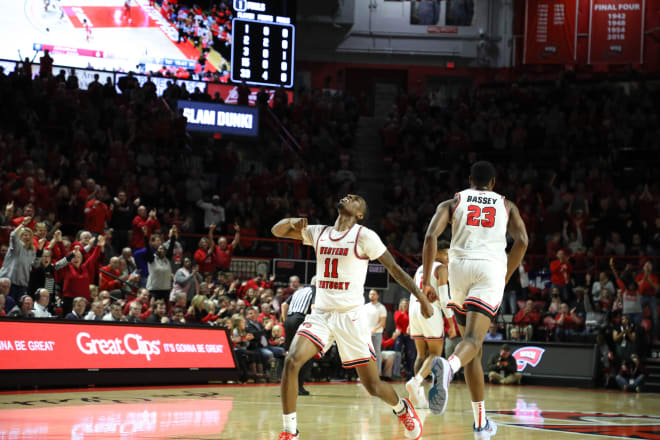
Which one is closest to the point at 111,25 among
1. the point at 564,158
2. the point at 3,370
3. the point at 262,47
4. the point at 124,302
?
the point at 262,47

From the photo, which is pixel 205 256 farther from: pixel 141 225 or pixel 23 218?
pixel 23 218

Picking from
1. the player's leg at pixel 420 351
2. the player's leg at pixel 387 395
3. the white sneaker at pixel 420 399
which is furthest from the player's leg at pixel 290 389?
the player's leg at pixel 420 351

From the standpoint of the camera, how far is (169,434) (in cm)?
816

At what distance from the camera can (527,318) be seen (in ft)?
62.5

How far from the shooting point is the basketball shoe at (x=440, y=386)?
6.73m

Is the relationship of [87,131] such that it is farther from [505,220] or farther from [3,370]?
[505,220]

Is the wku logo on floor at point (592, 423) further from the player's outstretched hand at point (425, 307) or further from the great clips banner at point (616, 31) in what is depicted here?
the great clips banner at point (616, 31)

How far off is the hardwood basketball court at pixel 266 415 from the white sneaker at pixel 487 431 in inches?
4.8

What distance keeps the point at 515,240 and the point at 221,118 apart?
60.3ft

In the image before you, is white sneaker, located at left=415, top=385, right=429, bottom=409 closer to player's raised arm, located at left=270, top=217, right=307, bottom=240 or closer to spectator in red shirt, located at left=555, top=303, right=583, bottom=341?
player's raised arm, located at left=270, top=217, right=307, bottom=240

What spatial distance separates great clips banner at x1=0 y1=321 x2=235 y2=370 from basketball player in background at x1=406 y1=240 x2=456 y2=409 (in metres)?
4.75

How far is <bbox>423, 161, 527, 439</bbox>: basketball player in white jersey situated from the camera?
736 cm

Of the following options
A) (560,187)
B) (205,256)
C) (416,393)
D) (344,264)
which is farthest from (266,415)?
(560,187)

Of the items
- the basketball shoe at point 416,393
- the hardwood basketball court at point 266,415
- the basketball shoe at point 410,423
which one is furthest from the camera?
the basketball shoe at point 416,393
